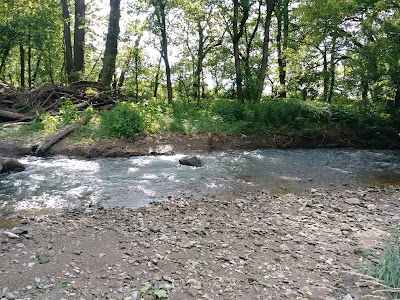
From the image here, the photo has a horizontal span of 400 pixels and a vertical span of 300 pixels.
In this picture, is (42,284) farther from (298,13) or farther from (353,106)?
(298,13)

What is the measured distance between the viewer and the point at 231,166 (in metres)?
10.8

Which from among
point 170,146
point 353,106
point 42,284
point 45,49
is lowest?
point 42,284

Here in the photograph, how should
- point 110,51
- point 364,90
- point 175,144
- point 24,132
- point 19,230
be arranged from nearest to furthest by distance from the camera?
point 19,230
point 24,132
point 175,144
point 364,90
point 110,51

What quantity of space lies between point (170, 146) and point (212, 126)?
8.53 ft

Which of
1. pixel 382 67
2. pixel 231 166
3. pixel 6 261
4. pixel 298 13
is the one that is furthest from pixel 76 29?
pixel 6 261

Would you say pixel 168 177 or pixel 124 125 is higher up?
pixel 124 125

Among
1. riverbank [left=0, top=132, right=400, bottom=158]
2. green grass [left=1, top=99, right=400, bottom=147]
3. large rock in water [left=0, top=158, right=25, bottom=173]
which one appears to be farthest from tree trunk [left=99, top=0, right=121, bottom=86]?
large rock in water [left=0, top=158, right=25, bottom=173]

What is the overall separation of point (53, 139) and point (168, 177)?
16.8ft

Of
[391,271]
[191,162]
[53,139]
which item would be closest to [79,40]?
[53,139]

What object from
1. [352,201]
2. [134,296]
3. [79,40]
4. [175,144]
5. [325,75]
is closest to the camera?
[134,296]

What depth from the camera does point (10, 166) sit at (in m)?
9.29

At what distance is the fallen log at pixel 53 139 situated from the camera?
1114cm

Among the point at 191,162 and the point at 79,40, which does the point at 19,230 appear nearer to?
the point at 191,162

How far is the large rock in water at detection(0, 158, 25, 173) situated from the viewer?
9227 mm
